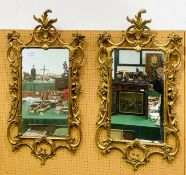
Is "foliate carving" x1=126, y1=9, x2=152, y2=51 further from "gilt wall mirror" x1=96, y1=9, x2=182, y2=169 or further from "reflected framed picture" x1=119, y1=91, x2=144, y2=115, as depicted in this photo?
"reflected framed picture" x1=119, y1=91, x2=144, y2=115

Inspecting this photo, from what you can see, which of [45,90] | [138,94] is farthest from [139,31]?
[45,90]

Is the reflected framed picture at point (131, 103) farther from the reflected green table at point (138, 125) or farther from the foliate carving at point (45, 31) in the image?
the foliate carving at point (45, 31)

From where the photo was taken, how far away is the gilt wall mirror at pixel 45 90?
1.83 m

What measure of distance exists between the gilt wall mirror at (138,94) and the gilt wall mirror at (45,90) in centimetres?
16

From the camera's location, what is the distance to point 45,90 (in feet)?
6.15

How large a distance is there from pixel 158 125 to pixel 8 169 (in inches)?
37.3

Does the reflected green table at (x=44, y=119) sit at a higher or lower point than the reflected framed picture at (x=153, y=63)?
lower

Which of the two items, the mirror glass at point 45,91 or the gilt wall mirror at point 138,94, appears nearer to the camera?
the gilt wall mirror at point 138,94

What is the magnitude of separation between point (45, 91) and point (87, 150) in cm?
43

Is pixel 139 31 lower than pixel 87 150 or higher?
higher

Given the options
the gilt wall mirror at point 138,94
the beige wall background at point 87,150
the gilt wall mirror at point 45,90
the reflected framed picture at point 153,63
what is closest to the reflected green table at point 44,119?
the gilt wall mirror at point 45,90

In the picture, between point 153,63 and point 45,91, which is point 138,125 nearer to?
point 153,63

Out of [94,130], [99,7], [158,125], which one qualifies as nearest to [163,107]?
[158,125]

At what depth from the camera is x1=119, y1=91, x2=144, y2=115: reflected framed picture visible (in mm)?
1779
